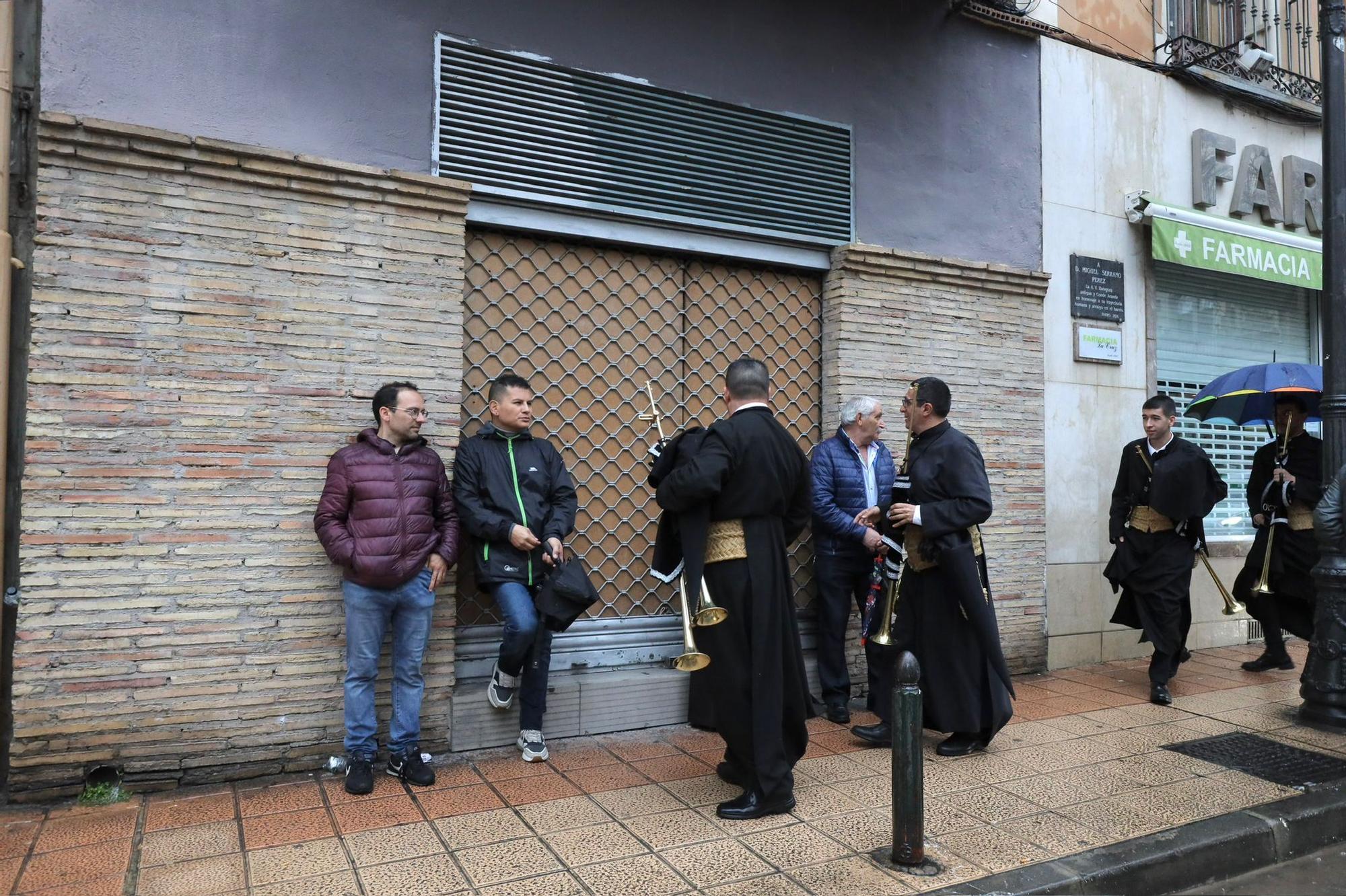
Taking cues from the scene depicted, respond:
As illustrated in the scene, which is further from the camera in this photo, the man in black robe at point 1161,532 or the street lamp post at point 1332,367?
the man in black robe at point 1161,532

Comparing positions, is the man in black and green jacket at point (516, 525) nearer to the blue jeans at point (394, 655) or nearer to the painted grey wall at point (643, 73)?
the blue jeans at point (394, 655)

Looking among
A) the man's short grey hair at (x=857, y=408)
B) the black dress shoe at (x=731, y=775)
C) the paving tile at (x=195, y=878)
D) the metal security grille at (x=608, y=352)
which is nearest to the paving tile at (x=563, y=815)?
the black dress shoe at (x=731, y=775)

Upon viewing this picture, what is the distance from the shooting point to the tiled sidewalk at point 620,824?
3.53 metres

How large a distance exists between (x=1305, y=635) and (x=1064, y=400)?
236 cm

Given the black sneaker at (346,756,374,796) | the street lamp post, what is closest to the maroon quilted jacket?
the black sneaker at (346,756,374,796)

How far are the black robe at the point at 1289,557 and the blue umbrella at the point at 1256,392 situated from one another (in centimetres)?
33

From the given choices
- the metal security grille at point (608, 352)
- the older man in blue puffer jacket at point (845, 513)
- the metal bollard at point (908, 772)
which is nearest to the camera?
the metal bollard at point (908, 772)

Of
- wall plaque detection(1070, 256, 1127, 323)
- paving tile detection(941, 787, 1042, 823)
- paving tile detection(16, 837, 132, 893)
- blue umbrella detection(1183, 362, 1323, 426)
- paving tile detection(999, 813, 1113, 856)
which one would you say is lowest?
paving tile detection(16, 837, 132, 893)

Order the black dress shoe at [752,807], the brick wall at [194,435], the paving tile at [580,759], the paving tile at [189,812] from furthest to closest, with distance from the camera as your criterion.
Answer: the paving tile at [580,759] < the brick wall at [194,435] < the black dress shoe at [752,807] < the paving tile at [189,812]

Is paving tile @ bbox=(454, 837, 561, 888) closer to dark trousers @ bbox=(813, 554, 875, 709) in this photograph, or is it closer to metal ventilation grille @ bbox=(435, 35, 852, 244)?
dark trousers @ bbox=(813, 554, 875, 709)

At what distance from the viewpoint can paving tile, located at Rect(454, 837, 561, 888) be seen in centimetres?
355

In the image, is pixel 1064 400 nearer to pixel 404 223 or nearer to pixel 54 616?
pixel 404 223

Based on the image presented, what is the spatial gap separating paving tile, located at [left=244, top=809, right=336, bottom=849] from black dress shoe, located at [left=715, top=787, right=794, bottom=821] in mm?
1680

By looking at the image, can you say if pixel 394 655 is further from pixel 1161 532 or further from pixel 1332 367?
pixel 1332 367
